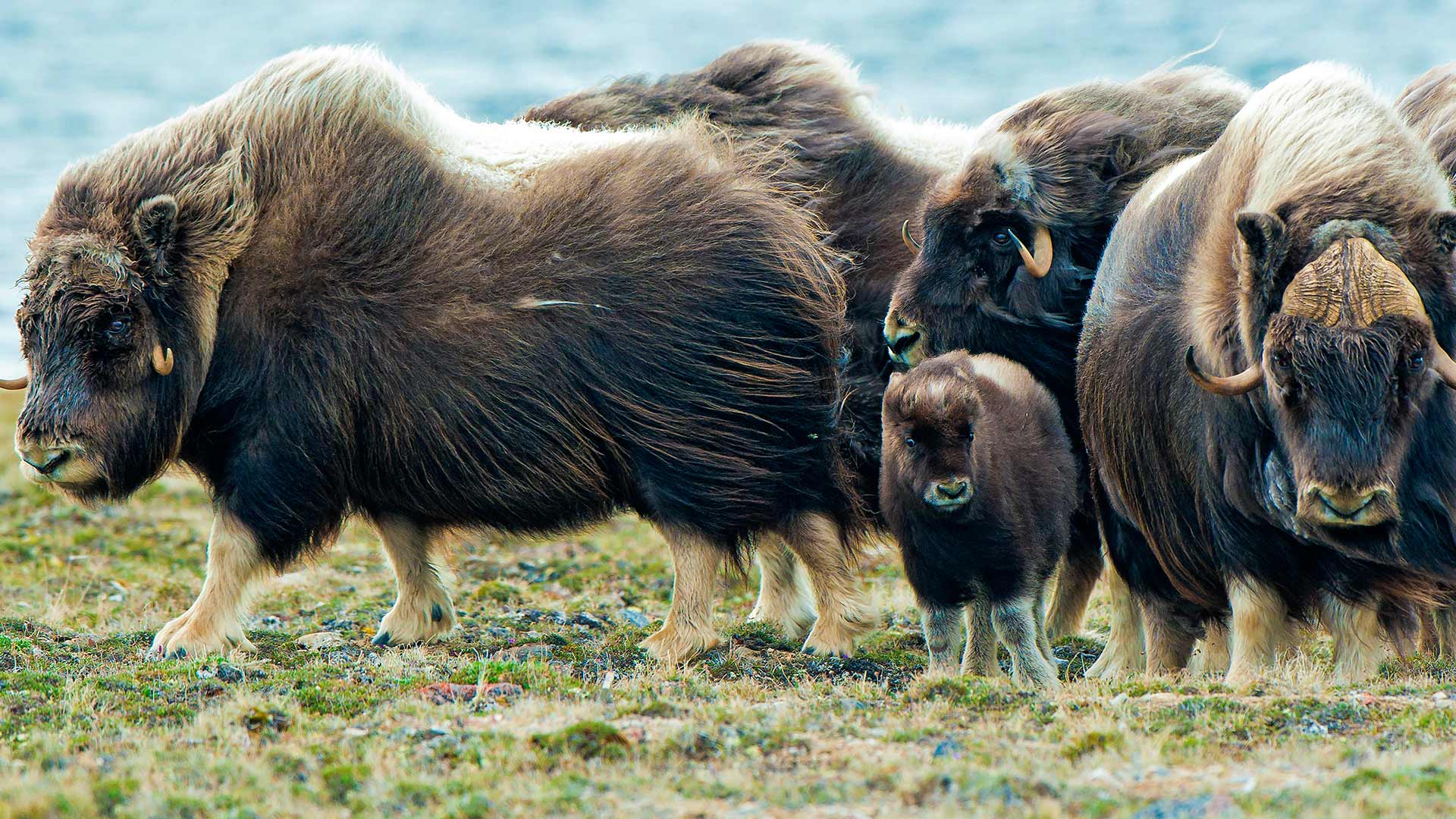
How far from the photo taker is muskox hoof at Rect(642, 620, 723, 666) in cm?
442

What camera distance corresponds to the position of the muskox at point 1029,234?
4.63 meters

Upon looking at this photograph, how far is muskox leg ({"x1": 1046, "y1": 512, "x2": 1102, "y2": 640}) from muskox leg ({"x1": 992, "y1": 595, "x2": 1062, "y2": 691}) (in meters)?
1.19

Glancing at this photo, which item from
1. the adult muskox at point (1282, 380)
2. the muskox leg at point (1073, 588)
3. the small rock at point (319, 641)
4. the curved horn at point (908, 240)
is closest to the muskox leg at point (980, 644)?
the adult muskox at point (1282, 380)

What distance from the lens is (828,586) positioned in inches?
185

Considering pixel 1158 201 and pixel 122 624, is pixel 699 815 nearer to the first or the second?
pixel 1158 201

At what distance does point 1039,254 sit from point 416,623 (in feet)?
7.58

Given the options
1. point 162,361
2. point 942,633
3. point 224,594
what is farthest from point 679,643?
point 162,361

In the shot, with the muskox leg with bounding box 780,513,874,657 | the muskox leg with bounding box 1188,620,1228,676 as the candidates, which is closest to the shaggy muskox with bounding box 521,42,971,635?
the muskox leg with bounding box 780,513,874,657

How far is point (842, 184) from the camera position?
5340 mm

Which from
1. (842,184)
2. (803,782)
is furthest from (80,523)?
(803,782)

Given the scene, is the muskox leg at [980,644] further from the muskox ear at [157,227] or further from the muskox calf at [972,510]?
the muskox ear at [157,227]

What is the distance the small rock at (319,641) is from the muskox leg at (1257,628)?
267 cm

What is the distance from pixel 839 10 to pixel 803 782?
445ft

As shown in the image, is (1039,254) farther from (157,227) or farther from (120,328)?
(120,328)
